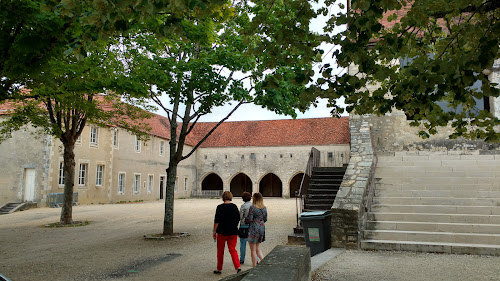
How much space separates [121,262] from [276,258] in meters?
4.87

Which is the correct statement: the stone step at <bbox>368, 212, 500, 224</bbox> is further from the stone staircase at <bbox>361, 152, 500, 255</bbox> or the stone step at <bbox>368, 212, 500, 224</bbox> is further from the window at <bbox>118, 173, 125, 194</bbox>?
the window at <bbox>118, 173, 125, 194</bbox>

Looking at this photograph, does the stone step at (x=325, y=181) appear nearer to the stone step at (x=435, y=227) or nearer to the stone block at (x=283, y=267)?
the stone step at (x=435, y=227)

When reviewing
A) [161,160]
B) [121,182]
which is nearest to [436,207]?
[121,182]

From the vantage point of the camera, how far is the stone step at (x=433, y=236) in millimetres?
6941

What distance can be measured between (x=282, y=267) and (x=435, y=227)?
17.9 feet

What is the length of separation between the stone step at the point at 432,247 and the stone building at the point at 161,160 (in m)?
15.0

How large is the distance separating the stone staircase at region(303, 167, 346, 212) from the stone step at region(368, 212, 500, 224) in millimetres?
2017

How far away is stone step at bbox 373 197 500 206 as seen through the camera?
8.23m

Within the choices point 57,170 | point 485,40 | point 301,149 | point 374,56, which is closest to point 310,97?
point 374,56

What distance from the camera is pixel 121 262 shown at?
742cm

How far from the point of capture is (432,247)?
22.5 ft

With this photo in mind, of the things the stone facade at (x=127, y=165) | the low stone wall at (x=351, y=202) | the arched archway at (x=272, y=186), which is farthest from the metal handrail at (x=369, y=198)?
the arched archway at (x=272, y=186)

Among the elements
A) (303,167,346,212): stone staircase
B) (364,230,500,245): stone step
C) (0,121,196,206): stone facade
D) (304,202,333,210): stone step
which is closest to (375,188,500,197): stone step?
(304,202,333,210): stone step

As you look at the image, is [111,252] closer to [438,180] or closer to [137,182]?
[438,180]
